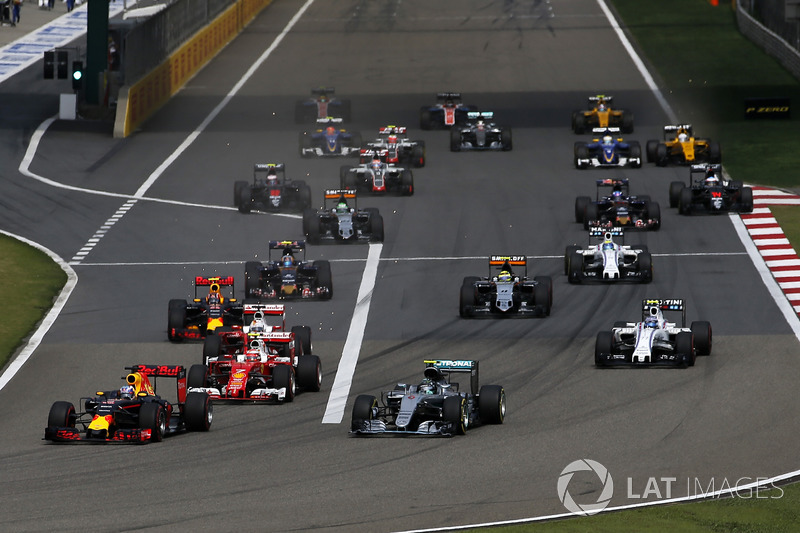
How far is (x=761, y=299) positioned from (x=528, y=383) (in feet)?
31.2

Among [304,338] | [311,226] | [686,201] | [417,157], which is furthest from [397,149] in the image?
[304,338]

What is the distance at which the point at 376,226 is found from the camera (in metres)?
46.0

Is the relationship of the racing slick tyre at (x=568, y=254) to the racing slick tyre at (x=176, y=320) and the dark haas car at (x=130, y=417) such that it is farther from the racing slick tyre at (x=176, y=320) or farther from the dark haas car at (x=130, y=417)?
the dark haas car at (x=130, y=417)

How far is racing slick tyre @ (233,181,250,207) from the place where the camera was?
5003 cm

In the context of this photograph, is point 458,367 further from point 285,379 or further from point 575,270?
point 575,270

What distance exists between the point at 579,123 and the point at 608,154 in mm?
5474

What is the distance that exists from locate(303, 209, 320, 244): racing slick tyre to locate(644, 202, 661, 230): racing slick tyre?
936 cm

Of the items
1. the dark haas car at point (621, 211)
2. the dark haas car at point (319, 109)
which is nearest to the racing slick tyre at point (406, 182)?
the dark haas car at point (621, 211)

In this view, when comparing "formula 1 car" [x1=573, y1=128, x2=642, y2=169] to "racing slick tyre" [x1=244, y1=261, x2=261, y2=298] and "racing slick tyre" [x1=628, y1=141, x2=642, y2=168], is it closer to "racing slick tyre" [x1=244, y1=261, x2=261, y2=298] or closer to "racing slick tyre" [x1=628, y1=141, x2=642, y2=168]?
"racing slick tyre" [x1=628, y1=141, x2=642, y2=168]

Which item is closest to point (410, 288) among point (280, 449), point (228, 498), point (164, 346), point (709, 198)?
point (164, 346)

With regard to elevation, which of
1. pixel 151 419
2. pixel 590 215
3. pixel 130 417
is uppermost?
pixel 590 215

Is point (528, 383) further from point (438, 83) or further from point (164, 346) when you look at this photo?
point (438, 83)

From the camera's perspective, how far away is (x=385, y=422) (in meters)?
28.7

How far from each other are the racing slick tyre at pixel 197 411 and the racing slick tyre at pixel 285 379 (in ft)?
8.10
